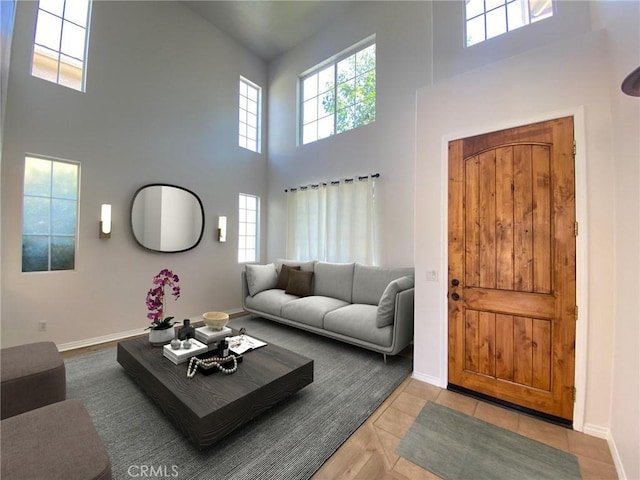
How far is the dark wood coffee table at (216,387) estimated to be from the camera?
60.8 inches

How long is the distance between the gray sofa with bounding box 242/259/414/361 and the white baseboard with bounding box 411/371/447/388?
0.30 meters

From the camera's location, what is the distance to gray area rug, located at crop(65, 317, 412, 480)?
59.6 inches

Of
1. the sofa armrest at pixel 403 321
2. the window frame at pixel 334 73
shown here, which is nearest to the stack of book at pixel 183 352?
Result: the sofa armrest at pixel 403 321

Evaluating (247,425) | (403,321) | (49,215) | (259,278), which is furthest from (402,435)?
(49,215)

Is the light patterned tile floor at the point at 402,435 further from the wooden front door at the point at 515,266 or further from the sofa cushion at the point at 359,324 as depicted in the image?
the sofa cushion at the point at 359,324

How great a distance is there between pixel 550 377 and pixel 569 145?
5.58 ft

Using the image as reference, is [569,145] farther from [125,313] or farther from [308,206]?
[125,313]

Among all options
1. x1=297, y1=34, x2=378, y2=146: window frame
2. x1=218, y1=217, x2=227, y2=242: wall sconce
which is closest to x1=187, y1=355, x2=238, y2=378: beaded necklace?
x1=218, y1=217, x2=227, y2=242: wall sconce

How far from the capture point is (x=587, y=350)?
1.84 m

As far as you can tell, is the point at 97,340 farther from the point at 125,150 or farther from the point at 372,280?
the point at 372,280

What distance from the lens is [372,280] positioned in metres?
3.67

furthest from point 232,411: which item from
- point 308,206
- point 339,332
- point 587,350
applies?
point 308,206

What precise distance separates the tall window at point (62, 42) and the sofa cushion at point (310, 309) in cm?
385

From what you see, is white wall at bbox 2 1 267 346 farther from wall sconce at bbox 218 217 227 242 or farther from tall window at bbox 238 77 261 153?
tall window at bbox 238 77 261 153
